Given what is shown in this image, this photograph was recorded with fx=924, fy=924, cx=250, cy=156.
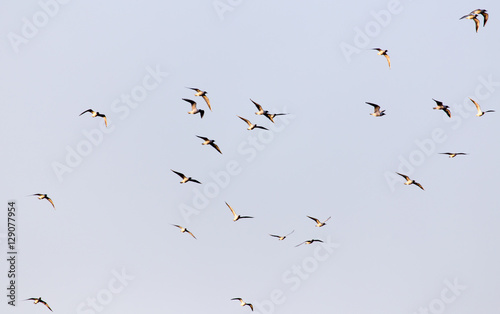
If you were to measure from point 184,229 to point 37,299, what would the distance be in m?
13.1

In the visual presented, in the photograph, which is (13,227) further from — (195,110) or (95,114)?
(195,110)

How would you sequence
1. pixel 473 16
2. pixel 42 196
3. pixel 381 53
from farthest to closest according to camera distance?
1. pixel 42 196
2. pixel 381 53
3. pixel 473 16

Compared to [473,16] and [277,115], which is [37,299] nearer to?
[277,115]

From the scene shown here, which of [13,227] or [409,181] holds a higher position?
[13,227]

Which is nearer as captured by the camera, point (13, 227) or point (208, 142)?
point (208, 142)

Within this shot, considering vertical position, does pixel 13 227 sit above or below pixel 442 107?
above

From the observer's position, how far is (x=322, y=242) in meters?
74.6

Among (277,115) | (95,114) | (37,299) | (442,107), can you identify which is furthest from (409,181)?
(37,299)

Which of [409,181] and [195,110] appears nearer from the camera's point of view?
[195,110]

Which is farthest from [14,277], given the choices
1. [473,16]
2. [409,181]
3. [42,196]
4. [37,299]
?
[473,16]

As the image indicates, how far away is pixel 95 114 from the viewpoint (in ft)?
231

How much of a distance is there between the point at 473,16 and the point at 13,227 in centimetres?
3840

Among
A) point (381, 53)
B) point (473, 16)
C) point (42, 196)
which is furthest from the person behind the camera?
point (42, 196)

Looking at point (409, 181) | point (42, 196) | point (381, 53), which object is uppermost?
point (42, 196)
